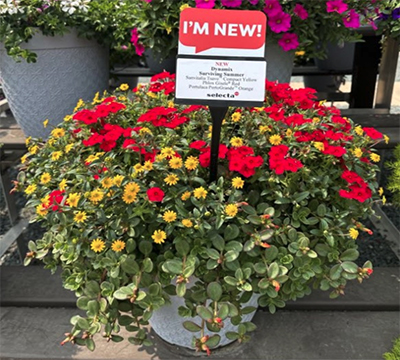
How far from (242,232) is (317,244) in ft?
0.65

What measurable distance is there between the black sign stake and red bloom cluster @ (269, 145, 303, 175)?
0.15m

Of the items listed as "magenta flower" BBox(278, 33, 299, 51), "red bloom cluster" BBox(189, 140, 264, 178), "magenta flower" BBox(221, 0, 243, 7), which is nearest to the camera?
"red bloom cluster" BBox(189, 140, 264, 178)

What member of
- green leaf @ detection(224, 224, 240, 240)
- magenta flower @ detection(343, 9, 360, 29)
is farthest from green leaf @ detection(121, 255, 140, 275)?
magenta flower @ detection(343, 9, 360, 29)

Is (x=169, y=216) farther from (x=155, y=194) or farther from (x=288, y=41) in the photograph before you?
(x=288, y=41)

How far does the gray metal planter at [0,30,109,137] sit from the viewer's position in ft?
5.77

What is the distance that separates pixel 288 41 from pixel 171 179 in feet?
2.90

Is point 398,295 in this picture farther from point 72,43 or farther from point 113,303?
point 72,43

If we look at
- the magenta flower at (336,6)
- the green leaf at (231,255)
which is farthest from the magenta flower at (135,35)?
the green leaf at (231,255)

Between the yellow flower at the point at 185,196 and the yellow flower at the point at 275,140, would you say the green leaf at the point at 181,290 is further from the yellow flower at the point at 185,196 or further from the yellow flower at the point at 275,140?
the yellow flower at the point at 275,140

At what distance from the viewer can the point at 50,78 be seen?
1787mm

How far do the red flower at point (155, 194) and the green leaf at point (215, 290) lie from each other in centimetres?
24

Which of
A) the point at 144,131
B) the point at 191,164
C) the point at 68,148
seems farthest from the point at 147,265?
the point at 68,148

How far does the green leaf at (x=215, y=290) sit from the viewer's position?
1.05 m

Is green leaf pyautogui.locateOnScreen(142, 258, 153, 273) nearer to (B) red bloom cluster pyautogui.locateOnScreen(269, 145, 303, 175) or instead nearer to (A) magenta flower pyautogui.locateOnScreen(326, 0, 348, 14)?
(B) red bloom cluster pyautogui.locateOnScreen(269, 145, 303, 175)
